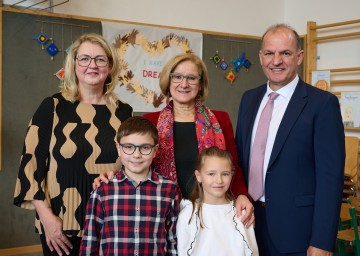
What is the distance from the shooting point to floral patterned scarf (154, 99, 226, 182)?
80.7 inches

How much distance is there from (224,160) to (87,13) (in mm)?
2984

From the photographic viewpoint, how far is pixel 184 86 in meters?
2.08

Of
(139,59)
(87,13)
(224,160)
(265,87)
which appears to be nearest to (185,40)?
(139,59)

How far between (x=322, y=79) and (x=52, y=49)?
3228 mm

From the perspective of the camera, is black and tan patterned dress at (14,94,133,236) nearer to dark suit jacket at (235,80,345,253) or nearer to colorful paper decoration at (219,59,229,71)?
dark suit jacket at (235,80,345,253)

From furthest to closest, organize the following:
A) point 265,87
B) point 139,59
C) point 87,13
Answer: point 139,59 → point 87,13 → point 265,87

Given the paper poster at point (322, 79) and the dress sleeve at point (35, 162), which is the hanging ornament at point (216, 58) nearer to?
the paper poster at point (322, 79)

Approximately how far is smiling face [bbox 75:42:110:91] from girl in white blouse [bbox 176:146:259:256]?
1.96 feet

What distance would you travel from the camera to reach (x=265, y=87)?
225 cm

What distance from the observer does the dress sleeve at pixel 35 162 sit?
193 cm

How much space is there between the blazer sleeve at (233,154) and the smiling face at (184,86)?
0.67ft

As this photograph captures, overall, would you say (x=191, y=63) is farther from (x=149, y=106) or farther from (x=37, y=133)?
(x=149, y=106)

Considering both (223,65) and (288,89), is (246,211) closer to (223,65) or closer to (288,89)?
(288,89)

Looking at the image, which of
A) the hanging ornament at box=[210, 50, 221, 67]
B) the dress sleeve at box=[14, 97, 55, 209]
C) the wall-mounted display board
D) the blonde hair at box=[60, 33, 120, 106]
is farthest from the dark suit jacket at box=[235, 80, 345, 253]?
the hanging ornament at box=[210, 50, 221, 67]
